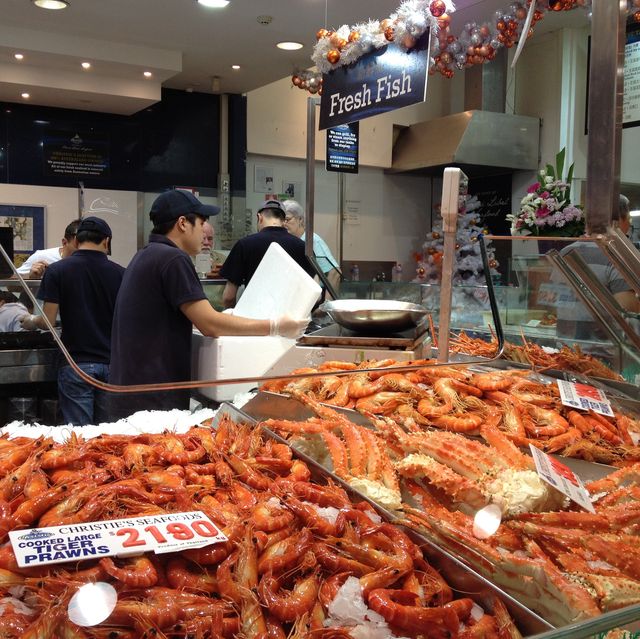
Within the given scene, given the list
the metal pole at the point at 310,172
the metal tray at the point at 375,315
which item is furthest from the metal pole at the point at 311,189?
the metal tray at the point at 375,315

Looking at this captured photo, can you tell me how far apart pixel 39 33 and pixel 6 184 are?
5.48ft

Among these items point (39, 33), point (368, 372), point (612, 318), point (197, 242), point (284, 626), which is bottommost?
point (284, 626)

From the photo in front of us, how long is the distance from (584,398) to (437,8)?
133 centimetres

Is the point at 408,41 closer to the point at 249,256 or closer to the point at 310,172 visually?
the point at 310,172

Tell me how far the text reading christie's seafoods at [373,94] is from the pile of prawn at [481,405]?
0.94 m

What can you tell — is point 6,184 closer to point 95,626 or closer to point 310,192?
point 310,192

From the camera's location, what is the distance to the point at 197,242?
2.84m

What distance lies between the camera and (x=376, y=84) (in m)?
2.35

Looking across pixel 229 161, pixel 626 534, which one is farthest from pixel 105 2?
pixel 626 534

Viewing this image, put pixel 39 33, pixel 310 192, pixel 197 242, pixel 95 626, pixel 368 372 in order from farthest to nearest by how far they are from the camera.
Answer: pixel 39 33
pixel 310 192
pixel 197 242
pixel 368 372
pixel 95 626

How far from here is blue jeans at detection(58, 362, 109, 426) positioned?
73.9 inches

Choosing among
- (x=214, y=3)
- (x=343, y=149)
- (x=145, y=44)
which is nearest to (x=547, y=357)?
(x=343, y=149)

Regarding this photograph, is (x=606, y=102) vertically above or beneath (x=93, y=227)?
above

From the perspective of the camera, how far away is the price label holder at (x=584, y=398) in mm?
1659
